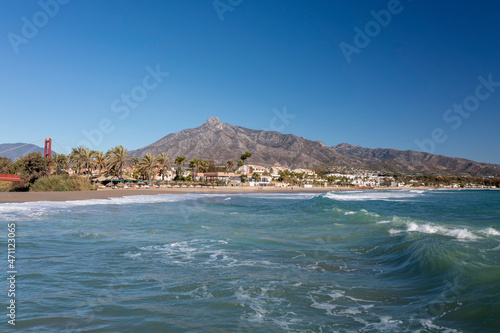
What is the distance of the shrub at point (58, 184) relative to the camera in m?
41.3

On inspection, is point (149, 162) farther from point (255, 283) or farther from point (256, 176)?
point (255, 283)

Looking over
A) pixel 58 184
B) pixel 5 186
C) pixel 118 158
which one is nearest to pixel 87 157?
pixel 118 158

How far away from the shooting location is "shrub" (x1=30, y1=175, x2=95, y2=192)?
136 ft

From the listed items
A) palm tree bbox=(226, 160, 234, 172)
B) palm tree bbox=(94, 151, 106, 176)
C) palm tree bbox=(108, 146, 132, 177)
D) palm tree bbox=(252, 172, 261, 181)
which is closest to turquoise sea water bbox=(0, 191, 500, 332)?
palm tree bbox=(108, 146, 132, 177)

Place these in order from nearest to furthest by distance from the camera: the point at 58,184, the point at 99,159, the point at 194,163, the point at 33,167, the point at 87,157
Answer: the point at 58,184 < the point at 33,167 < the point at 87,157 < the point at 99,159 < the point at 194,163

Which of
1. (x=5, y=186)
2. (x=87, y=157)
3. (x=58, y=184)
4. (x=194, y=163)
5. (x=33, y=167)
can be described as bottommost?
(x=5, y=186)

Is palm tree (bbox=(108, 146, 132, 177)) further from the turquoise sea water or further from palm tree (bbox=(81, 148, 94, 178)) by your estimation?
the turquoise sea water

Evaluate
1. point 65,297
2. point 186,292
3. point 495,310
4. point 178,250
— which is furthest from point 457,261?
point 65,297

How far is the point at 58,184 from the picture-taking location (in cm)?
4266

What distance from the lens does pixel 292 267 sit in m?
8.82

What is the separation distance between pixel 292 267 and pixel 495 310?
4456mm

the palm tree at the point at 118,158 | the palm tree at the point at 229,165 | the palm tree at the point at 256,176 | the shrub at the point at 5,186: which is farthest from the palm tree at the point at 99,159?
the palm tree at the point at 256,176

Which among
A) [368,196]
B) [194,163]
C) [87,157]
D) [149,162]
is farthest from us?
[194,163]

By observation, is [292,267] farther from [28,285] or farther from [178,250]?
[28,285]
